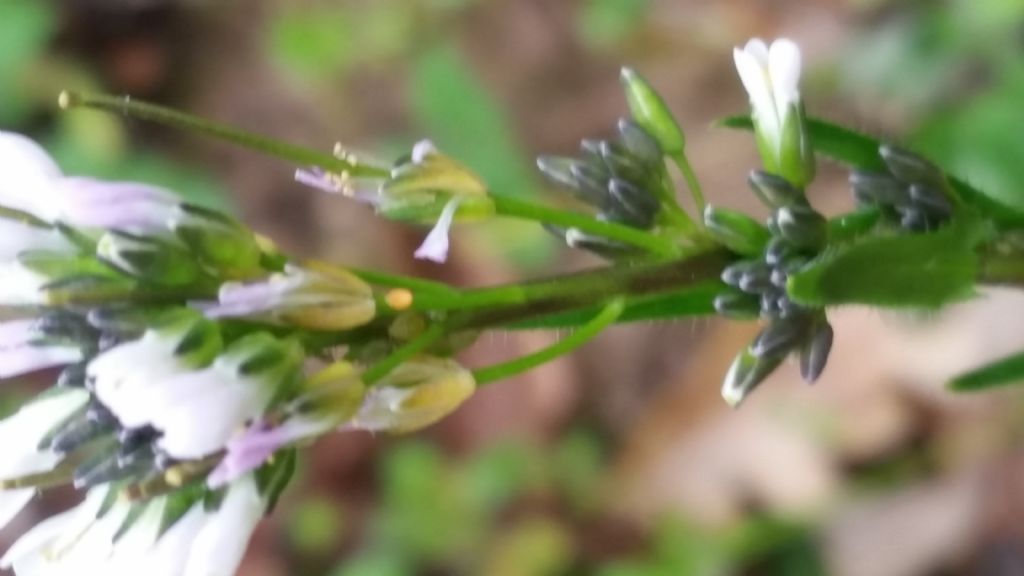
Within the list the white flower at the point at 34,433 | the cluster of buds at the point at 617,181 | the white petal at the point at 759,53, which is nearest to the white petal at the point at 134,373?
the white flower at the point at 34,433

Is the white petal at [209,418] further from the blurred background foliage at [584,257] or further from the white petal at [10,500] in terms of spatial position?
the blurred background foliage at [584,257]

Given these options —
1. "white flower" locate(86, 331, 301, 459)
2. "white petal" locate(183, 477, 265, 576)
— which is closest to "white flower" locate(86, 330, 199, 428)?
"white flower" locate(86, 331, 301, 459)

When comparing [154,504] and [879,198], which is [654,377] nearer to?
[879,198]

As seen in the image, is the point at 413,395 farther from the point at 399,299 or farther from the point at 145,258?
the point at 145,258

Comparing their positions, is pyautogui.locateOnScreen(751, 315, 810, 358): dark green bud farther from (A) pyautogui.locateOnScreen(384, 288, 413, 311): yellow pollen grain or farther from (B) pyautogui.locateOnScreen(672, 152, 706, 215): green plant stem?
(A) pyautogui.locateOnScreen(384, 288, 413, 311): yellow pollen grain

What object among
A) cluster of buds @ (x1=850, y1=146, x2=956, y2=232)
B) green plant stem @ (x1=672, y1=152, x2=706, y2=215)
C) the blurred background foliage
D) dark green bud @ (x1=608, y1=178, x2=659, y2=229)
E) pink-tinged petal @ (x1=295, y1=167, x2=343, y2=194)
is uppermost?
cluster of buds @ (x1=850, y1=146, x2=956, y2=232)

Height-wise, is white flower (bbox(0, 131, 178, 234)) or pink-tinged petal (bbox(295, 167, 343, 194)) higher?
pink-tinged petal (bbox(295, 167, 343, 194))

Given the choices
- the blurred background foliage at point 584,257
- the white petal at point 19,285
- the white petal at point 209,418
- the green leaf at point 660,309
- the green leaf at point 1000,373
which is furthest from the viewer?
the blurred background foliage at point 584,257
